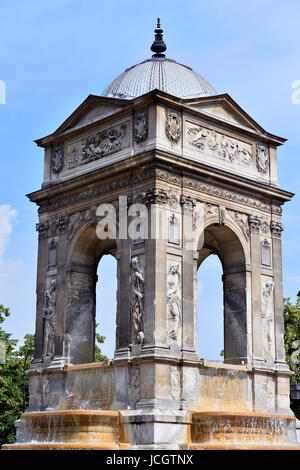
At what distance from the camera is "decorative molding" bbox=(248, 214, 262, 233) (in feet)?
110

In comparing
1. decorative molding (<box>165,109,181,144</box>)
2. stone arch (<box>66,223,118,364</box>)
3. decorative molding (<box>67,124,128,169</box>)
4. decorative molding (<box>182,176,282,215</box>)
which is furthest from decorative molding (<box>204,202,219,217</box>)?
stone arch (<box>66,223,118,364</box>)

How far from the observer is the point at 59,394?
106 feet

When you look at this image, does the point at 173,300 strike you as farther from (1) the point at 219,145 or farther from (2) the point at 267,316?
(1) the point at 219,145

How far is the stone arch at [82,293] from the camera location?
33188 mm

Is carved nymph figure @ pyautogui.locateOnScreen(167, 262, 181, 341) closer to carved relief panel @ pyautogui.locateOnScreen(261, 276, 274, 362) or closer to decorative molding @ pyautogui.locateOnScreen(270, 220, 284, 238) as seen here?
carved relief panel @ pyautogui.locateOnScreen(261, 276, 274, 362)

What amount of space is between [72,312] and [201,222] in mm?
6064

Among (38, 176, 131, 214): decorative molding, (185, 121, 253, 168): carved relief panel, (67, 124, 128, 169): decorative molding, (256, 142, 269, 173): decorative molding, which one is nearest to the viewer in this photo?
(38, 176, 131, 214): decorative molding

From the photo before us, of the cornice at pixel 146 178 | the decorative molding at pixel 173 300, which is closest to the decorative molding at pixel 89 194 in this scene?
the cornice at pixel 146 178

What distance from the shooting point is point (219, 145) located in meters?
33.2

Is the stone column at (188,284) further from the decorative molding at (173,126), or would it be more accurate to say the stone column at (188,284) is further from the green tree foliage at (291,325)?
the green tree foliage at (291,325)

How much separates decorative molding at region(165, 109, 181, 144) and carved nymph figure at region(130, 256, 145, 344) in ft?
14.7
